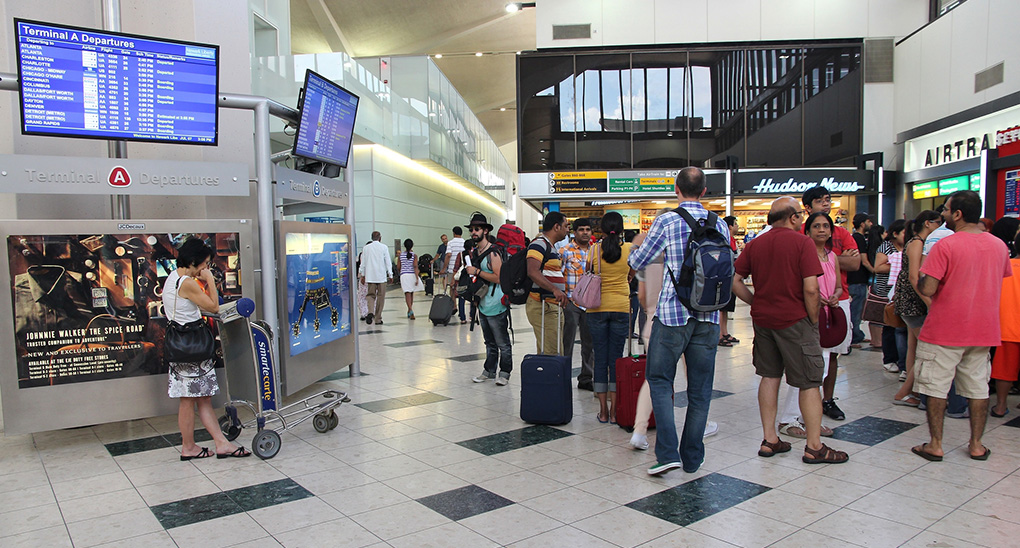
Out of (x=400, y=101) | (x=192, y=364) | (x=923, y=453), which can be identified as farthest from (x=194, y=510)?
(x=400, y=101)

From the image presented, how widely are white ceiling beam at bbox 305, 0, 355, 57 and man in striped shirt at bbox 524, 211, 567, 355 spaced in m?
20.8

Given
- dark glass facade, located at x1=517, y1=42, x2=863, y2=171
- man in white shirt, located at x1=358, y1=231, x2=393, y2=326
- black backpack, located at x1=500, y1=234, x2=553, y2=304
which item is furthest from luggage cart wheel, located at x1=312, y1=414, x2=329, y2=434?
dark glass facade, located at x1=517, y1=42, x2=863, y2=171

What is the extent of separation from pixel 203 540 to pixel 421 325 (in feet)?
27.7

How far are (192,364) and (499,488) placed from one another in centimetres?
217

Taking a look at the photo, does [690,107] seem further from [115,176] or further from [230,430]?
[230,430]

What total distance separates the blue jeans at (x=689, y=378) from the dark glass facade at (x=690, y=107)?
15.3m

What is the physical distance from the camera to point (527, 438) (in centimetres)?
445

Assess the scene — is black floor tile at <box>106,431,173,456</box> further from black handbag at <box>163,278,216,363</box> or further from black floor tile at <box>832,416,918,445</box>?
black floor tile at <box>832,416,918,445</box>

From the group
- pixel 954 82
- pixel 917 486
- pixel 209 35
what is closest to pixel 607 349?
pixel 917 486

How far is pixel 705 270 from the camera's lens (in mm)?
3336

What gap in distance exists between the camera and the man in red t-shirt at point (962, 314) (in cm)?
373

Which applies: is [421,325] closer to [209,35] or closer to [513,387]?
[513,387]

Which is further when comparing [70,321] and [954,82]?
[954,82]

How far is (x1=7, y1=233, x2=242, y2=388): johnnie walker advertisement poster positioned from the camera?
4504mm
